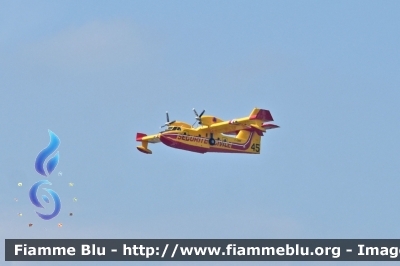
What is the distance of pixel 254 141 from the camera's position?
137500 millimetres

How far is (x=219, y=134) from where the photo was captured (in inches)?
5325

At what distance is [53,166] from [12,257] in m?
13.0

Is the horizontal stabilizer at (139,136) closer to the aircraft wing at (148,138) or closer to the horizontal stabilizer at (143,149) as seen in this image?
the aircraft wing at (148,138)

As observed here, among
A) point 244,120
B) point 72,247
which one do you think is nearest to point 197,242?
point 72,247

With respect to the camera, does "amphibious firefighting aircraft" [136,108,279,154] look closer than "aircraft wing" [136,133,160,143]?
Yes

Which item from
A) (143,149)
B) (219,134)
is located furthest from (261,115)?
(143,149)

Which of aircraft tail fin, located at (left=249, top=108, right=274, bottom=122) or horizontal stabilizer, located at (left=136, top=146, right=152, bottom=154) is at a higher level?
aircraft tail fin, located at (left=249, top=108, right=274, bottom=122)

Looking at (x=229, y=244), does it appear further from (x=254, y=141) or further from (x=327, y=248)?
(x=254, y=141)

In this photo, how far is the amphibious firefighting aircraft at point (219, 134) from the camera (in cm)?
13225

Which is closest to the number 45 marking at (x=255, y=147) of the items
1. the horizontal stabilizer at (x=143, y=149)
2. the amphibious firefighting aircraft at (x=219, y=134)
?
the amphibious firefighting aircraft at (x=219, y=134)

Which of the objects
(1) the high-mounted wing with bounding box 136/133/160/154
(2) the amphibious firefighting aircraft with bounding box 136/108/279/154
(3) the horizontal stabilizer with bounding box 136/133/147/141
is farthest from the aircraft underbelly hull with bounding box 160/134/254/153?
(3) the horizontal stabilizer with bounding box 136/133/147/141

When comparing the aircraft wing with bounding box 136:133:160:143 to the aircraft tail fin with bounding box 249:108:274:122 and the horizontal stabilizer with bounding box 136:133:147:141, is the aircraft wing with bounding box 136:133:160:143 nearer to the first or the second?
the horizontal stabilizer with bounding box 136:133:147:141

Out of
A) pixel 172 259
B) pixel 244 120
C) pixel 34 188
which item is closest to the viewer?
pixel 172 259

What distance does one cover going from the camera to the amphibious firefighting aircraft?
5207 inches
